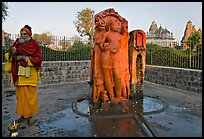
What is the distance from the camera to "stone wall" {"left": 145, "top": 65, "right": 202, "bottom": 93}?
24.1ft

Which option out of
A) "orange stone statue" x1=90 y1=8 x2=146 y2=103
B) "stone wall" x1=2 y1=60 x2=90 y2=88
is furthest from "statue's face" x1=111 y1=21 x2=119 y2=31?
"stone wall" x1=2 y1=60 x2=90 y2=88

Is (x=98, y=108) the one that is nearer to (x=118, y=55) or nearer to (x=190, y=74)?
(x=118, y=55)

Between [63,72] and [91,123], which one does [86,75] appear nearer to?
[63,72]

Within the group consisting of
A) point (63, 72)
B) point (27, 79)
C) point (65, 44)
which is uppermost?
point (65, 44)

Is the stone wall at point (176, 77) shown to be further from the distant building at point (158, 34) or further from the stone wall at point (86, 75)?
the distant building at point (158, 34)

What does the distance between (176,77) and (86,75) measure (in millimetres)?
4656

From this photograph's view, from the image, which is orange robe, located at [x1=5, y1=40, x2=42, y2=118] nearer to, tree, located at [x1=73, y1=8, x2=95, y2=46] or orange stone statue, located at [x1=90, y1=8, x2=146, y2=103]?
orange stone statue, located at [x1=90, y1=8, x2=146, y2=103]

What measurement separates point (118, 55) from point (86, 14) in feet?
68.8

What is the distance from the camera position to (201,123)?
404 cm

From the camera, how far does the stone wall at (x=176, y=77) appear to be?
7348 mm

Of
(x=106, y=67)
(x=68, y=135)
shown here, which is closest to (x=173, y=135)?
(x=68, y=135)

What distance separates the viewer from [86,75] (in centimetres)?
1072

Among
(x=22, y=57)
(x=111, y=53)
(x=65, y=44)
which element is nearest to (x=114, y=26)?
(x=111, y=53)

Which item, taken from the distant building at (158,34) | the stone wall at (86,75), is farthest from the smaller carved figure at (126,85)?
the distant building at (158,34)
